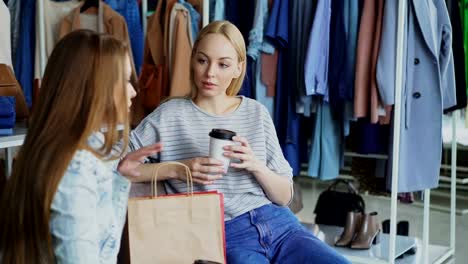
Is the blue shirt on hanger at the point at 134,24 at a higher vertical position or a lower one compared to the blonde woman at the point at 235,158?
higher

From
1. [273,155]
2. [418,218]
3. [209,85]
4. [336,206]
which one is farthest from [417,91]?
[418,218]

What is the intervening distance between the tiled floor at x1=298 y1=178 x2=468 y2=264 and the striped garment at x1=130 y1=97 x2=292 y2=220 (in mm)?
2301

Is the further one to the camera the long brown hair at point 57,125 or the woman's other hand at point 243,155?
the woman's other hand at point 243,155

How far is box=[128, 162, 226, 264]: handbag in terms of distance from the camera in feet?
5.63

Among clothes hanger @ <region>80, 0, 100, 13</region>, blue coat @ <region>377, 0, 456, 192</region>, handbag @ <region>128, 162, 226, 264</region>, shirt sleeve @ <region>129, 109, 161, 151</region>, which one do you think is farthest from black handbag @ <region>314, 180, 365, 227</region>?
handbag @ <region>128, 162, 226, 264</region>

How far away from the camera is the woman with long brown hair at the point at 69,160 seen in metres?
1.35

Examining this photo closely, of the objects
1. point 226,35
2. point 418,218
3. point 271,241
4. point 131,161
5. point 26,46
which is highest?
point 26,46

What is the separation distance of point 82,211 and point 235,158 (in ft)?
1.97

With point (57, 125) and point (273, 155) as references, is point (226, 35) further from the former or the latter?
point (57, 125)

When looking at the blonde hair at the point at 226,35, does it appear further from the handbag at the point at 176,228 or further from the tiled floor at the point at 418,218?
the tiled floor at the point at 418,218

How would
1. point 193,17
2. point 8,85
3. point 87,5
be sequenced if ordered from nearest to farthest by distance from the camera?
point 8,85
point 193,17
point 87,5

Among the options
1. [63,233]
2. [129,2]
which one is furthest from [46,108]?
[129,2]

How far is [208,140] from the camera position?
2014 mm

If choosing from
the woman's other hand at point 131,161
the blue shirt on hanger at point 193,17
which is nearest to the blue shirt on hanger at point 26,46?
the blue shirt on hanger at point 193,17
